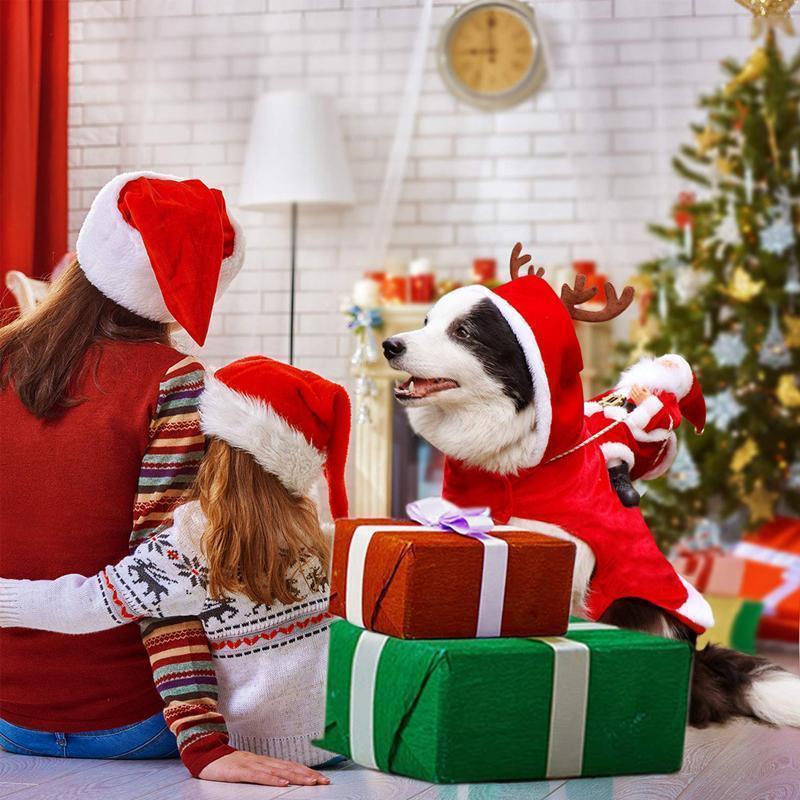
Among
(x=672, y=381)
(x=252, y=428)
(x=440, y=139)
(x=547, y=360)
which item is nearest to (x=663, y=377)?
(x=672, y=381)

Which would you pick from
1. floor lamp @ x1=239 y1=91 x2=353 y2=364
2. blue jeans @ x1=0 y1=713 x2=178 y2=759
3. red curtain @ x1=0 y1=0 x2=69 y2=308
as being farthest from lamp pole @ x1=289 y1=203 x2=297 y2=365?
blue jeans @ x1=0 y1=713 x2=178 y2=759

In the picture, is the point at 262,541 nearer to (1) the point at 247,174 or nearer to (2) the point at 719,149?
Result: (1) the point at 247,174

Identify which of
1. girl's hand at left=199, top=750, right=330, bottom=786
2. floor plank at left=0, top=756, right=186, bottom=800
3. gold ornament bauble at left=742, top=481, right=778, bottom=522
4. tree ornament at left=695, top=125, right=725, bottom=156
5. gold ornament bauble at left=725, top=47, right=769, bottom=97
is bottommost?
gold ornament bauble at left=742, top=481, right=778, bottom=522

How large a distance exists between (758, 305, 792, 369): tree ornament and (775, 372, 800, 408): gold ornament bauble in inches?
Answer: 1.9

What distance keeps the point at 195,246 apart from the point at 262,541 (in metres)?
0.41

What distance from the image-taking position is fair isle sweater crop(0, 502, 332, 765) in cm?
148

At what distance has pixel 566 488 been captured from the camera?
1.63 meters

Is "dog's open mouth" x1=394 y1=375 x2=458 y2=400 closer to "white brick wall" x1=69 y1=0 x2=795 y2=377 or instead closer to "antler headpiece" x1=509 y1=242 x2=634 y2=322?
"antler headpiece" x1=509 y1=242 x2=634 y2=322

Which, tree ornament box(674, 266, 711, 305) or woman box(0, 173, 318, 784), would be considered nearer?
woman box(0, 173, 318, 784)

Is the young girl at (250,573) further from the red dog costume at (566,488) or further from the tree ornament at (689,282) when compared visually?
the tree ornament at (689,282)

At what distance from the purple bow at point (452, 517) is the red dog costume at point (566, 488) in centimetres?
7

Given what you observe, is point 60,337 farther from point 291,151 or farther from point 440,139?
point 440,139

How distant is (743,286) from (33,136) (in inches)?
83.0

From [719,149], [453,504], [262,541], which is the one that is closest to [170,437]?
[262,541]
